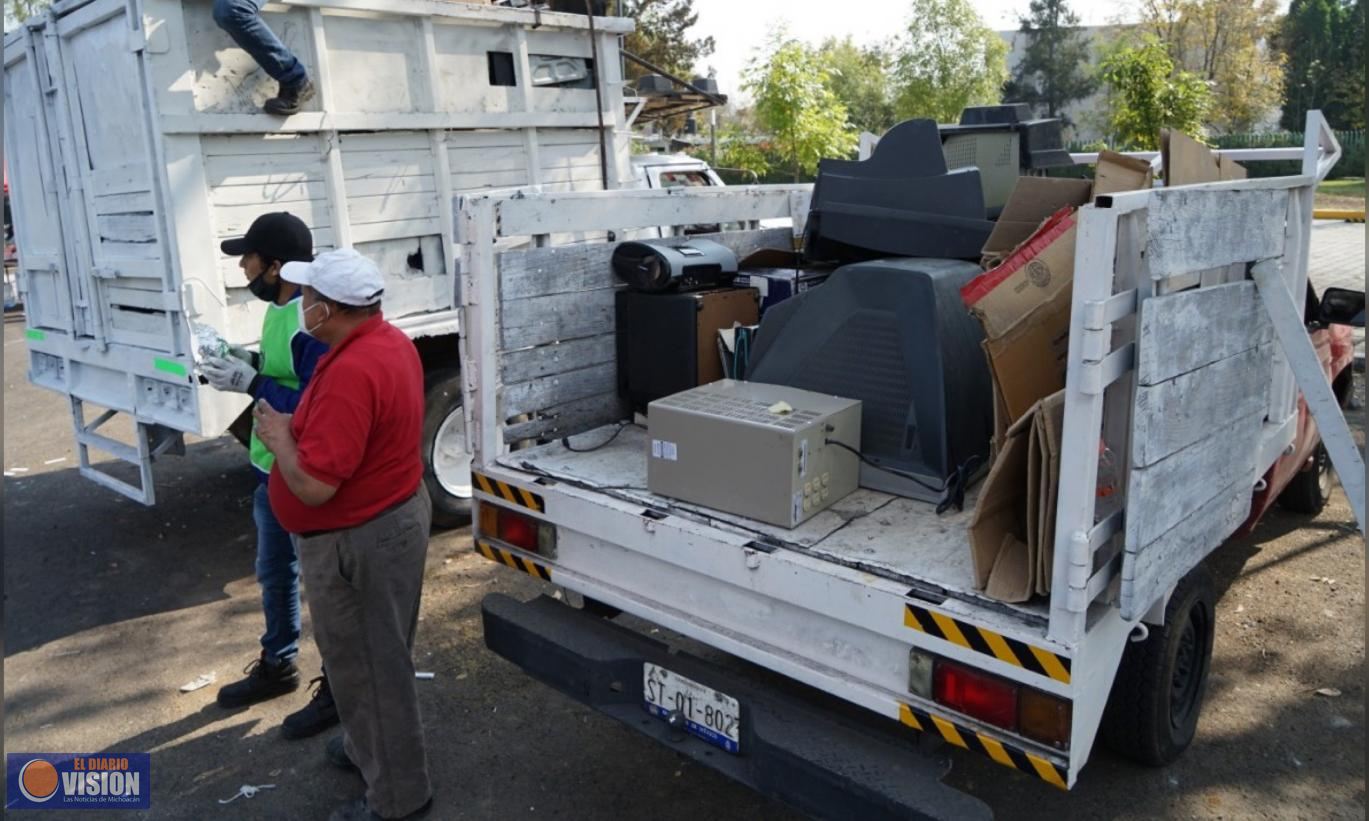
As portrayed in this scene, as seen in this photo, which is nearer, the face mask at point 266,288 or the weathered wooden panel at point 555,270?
the weathered wooden panel at point 555,270

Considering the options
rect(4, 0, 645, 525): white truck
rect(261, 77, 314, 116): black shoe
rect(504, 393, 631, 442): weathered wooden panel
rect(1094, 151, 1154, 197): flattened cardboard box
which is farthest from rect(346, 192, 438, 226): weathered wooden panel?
rect(1094, 151, 1154, 197): flattened cardboard box

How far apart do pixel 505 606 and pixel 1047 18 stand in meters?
58.8

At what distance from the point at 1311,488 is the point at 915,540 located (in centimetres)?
378

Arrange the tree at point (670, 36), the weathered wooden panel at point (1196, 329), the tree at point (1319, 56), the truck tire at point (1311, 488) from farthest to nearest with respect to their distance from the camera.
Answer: the tree at point (1319, 56) → the tree at point (670, 36) → the truck tire at point (1311, 488) → the weathered wooden panel at point (1196, 329)

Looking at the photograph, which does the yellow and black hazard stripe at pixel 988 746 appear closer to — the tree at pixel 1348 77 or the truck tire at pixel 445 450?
the truck tire at pixel 445 450

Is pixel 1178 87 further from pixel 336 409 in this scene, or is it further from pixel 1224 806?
pixel 336 409

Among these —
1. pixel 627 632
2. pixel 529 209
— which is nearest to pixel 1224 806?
pixel 627 632

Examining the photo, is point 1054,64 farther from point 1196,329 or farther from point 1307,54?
point 1196,329

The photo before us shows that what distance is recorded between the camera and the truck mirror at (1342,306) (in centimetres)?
335

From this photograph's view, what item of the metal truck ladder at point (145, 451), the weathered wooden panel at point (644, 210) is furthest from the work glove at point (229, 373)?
Answer: the metal truck ladder at point (145, 451)

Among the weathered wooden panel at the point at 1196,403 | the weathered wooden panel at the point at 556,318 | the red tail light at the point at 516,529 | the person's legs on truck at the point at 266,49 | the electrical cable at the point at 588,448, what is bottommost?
the red tail light at the point at 516,529

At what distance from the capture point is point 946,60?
34.3 m

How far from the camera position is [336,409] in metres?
2.67

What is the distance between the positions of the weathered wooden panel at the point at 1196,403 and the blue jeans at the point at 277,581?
287 cm
